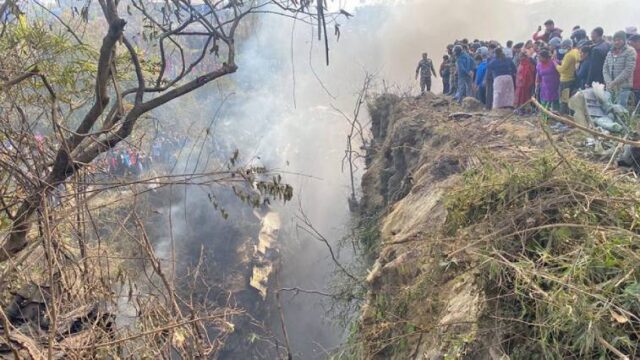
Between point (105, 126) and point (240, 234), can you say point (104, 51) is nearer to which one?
point (105, 126)

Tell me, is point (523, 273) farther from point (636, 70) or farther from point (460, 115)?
point (460, 115)

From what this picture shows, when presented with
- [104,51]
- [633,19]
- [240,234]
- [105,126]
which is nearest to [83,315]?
[105,126]

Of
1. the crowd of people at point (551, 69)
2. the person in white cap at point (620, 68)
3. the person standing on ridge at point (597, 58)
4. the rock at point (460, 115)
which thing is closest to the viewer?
the person in white cap at point (620, 68)

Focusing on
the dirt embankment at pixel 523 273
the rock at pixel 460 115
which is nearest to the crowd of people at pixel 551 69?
the rock at pixel 460 115

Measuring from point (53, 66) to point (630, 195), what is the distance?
5.07m

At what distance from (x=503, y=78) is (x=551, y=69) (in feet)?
4.21

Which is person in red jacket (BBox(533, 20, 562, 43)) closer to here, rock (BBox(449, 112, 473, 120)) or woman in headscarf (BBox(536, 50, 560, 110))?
woman in headscarf (BBox(536, 50, 560, 110))

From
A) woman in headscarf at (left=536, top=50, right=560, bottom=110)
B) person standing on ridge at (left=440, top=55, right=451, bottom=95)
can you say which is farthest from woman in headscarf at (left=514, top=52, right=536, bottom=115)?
person standing on ridge at (left=440, top=55, right=451, bottom=95)

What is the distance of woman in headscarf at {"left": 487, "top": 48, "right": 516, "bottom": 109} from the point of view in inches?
366

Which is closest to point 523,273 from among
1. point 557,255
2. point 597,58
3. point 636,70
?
point 557,255

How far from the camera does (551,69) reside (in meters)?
8.05

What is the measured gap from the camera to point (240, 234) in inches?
794

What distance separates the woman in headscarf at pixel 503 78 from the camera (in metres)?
9.30

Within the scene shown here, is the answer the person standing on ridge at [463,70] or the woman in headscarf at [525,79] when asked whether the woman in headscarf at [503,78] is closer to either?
the woman in headscarf at [525,79]
